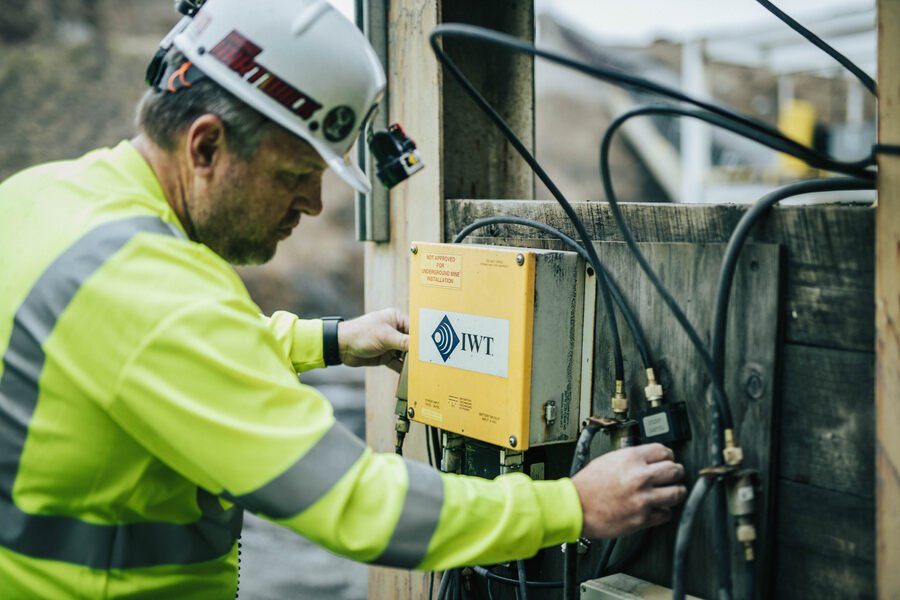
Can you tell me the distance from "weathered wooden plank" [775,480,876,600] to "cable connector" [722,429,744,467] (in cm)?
9

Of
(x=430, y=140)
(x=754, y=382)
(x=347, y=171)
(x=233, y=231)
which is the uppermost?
(x=430, y=140)

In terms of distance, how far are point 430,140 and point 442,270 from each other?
438mm

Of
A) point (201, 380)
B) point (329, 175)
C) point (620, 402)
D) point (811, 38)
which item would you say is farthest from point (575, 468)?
point (329, 175)

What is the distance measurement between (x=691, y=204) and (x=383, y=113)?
91cm

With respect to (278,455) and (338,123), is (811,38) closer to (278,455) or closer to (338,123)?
(338,123)

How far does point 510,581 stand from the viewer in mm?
1697

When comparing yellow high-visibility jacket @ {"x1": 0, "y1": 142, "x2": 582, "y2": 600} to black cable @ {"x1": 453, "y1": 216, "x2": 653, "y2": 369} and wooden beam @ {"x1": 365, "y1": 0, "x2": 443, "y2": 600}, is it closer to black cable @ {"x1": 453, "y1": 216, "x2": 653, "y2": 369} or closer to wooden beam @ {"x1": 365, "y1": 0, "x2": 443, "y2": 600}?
black cable @ {"x1": 453, "y1": 216, "x2": 653, "y2": 369}

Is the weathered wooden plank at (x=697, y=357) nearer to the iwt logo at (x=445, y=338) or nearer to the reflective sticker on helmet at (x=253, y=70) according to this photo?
the iwt logo at (x=445, y=338)

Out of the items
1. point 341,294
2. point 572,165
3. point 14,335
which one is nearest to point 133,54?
point 341,294

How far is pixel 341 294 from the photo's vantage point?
1029 cm

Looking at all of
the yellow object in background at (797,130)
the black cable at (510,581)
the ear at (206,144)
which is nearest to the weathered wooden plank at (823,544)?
the black cable at (510,581)

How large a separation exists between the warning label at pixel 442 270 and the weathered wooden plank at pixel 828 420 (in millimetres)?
628

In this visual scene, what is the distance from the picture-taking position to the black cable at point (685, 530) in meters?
1.30

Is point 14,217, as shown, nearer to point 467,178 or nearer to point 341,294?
point 467,178
